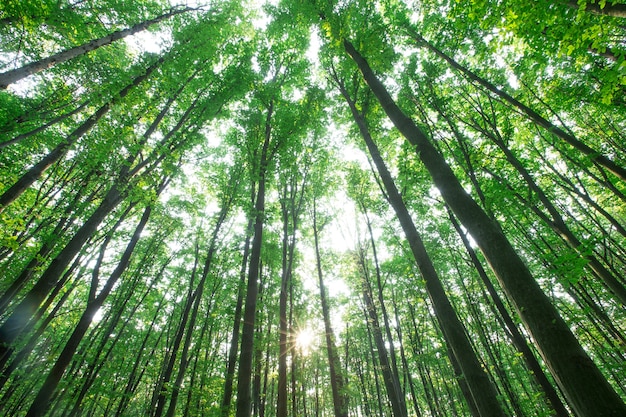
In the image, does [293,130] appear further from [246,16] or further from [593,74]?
[593,74]

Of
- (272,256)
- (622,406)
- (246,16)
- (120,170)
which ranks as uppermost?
(246,16)

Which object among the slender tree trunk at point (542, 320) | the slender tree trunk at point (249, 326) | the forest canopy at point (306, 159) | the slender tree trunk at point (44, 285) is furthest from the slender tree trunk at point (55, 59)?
the slender tree trunk at point (542, 320)

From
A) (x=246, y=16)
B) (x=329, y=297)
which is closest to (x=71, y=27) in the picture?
(x=246, y=16)

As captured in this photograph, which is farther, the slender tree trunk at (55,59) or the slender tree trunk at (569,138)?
the slender tree trunk at (569,138)

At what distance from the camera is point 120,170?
7.88 meters

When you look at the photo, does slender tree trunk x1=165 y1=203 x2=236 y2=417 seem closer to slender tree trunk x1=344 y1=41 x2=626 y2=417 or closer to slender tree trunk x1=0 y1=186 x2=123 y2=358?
slender tree trunk x1=0 y1=186 x2=123 y2=358

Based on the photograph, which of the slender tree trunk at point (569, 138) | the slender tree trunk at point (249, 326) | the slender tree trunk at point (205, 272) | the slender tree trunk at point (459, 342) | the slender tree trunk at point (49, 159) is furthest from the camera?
the slender tree trunk at point (205, 272)

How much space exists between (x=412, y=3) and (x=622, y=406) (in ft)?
43.4

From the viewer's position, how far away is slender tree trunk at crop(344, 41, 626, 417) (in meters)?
1.61

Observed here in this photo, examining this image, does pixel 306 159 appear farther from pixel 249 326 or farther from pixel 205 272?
pixel 249 326

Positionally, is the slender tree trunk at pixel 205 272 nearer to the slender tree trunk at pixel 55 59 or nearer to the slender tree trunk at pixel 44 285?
the slender tree trunk at pixel 44 285

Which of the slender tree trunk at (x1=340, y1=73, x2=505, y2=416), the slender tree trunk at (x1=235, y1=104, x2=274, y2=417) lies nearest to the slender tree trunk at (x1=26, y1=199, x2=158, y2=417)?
the slender tree trunk at (x1=235, y1=104, x2=274, y2=417)

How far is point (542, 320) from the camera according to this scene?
6.62 ft

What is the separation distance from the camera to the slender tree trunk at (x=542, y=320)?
5.29ft
